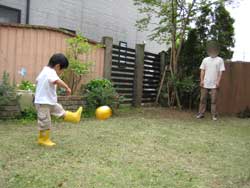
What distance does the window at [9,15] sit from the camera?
10.0 m

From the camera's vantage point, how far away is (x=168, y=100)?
11695 mm

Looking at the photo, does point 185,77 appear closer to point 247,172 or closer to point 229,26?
point 229,26

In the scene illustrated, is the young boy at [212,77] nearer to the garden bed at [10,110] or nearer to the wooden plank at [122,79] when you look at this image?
the wooden plank at [122,79]

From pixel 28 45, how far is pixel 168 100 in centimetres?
481

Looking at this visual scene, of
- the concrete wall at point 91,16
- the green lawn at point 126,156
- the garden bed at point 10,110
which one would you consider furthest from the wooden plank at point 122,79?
the garden bed at point 10,110

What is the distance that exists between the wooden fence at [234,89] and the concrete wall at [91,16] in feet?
15.4

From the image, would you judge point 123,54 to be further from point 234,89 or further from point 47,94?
point 47,94

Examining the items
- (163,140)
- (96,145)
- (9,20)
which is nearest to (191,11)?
(9,20)

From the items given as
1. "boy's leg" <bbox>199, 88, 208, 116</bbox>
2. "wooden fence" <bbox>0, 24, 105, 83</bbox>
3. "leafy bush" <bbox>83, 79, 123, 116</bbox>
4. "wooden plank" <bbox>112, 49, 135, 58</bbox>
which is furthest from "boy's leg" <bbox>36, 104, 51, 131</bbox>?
"wooden plank" <bbox>112, 49, 135, 58</bbox>

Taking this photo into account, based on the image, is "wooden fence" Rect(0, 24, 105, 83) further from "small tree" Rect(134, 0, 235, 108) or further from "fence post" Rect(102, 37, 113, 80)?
"small tree" Rect(134, 0, 235, 108)

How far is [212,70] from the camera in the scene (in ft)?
30.7

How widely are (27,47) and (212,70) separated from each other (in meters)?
4.17

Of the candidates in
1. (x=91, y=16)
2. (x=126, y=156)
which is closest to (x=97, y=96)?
(x=126, y=156)

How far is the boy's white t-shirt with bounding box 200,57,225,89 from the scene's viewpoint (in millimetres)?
9336
